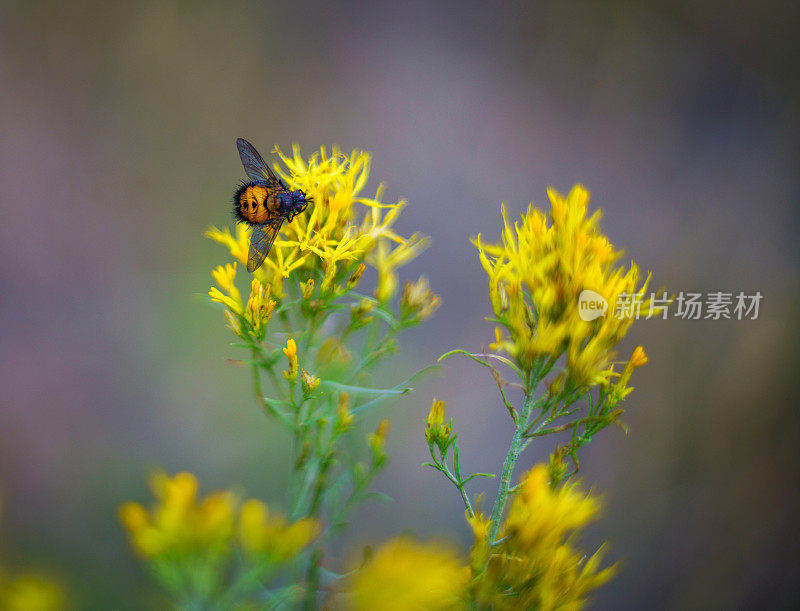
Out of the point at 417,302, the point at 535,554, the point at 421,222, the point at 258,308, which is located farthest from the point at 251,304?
the point at 421,222

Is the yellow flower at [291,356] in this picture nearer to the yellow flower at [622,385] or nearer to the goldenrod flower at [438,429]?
Result: the goldenrod flower at [438,429]

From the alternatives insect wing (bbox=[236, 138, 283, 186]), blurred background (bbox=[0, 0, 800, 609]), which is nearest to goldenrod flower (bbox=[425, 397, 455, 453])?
insect wing (bbox=[236, 138, 283, 186])

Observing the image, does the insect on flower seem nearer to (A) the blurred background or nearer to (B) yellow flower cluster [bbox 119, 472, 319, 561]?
(B) yellow flower cluster [bbox 119, 472, 319, 561]

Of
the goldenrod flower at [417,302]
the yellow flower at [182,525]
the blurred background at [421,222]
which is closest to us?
the yellow flower at [182,525]

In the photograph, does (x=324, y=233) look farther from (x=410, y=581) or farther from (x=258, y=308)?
(x=410, y=581)

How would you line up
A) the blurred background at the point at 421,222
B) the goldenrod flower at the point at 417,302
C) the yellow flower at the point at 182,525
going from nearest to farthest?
the yellow flower at the point at 182,525, the goldenrod flower at the point at 417,302, the blurred background at the point at 421,222

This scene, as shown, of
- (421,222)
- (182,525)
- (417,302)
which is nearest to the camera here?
(182,525)

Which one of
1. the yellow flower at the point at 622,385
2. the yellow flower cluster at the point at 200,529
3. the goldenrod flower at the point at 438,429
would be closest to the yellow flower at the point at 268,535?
the yellow flower cluster at the point at 200,529
